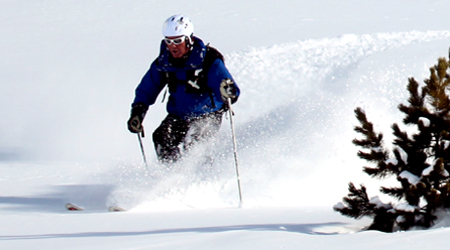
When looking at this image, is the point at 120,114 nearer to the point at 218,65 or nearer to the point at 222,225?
the point at 218,65

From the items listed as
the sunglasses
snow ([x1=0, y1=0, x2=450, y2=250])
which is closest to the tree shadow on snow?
snow ([x1=0, y1=0, x2=450, y2=250])

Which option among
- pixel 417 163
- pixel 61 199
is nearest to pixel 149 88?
pixel 61 199

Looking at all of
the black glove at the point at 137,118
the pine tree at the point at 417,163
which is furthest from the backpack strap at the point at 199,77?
the pine tree at the point at 417,163

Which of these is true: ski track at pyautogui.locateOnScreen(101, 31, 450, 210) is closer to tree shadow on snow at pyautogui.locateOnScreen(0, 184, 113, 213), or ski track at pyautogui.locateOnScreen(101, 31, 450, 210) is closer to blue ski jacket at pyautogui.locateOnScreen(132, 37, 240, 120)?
tree shadow on snow at pyautogui.locateOnScreen(0, 184, 113, 213)

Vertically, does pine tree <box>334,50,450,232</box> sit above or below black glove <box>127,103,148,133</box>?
below

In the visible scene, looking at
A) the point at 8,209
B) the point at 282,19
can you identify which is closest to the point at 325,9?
the point at 282,19

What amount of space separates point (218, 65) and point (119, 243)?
291 centimetres

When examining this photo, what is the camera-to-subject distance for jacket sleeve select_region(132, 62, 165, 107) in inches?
256

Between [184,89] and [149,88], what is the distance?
15.6 inches

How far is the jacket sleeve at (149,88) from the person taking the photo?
6.51 meters

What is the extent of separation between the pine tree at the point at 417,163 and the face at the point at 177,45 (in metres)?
2.49

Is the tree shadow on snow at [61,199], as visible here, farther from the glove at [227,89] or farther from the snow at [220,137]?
the glove at [227,89]

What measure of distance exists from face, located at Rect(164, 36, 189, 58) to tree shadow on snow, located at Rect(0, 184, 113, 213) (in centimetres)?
152

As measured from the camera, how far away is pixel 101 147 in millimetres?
9656
